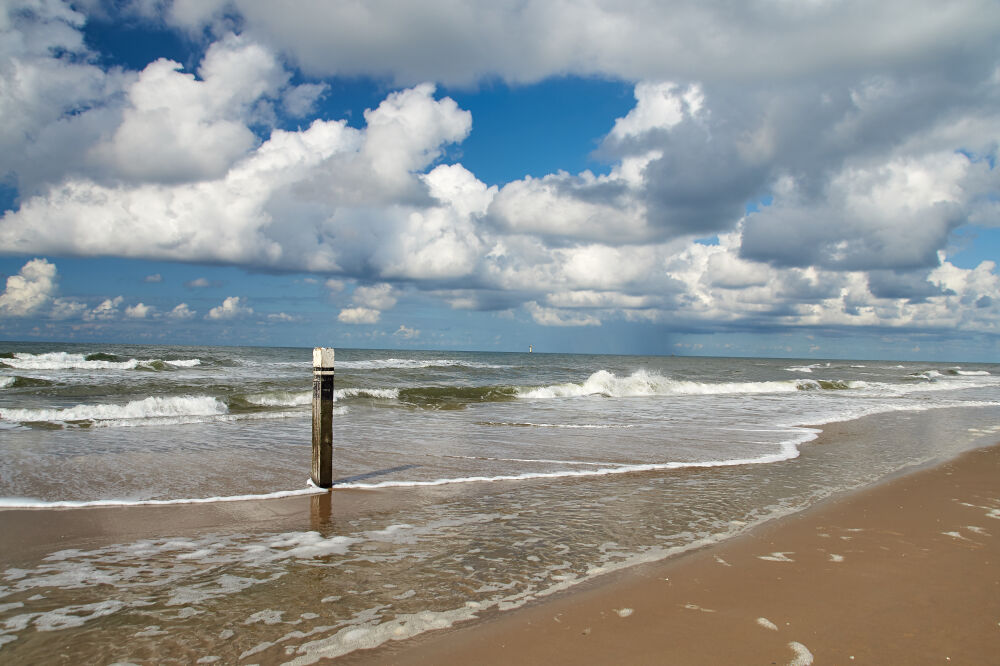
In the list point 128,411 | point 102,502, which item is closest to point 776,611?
point 102,502

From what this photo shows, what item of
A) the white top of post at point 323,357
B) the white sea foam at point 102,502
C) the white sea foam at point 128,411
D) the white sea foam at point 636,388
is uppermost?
the white top of post at point 323,357

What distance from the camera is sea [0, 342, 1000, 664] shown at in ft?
12.3

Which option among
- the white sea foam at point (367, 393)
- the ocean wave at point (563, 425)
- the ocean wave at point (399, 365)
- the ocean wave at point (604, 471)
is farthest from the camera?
the ocean wave at point (399, 365)

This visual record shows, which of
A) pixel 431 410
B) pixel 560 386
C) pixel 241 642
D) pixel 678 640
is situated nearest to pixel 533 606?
pixel 678 640

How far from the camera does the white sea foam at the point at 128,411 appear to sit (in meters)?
14.4

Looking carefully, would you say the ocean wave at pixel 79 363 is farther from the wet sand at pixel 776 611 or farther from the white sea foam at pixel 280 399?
the wet sand at pixel 776 611

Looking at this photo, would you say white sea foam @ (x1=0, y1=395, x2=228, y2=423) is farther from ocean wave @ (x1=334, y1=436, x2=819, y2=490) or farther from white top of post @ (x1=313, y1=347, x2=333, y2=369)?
ocean wave @ (x1=334, y1=436, x2=819, y2=490)

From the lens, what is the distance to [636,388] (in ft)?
99.5

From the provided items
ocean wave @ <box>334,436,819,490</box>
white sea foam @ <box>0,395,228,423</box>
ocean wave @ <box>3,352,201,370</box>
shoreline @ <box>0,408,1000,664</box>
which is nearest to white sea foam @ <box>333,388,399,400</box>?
white sea foam @ <box>0,395,228,423</box>

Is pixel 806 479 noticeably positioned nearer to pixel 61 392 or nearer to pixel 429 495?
pixel 429 495

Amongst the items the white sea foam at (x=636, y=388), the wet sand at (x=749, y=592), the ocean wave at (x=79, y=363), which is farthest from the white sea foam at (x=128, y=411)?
the ocean wave at (x=79, y=363)

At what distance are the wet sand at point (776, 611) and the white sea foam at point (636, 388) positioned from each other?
817 inches

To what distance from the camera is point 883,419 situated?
17.9 meters

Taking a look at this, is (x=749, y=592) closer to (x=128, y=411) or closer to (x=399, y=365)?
(x=128, y=411)
